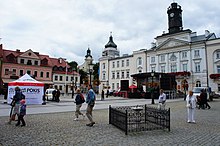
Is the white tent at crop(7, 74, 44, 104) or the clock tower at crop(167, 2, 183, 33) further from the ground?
the clock tower at crop(167, 2, 183, 33)

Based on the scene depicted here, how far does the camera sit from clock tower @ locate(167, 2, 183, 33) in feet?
179

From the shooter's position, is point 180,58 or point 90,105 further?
point 180,58

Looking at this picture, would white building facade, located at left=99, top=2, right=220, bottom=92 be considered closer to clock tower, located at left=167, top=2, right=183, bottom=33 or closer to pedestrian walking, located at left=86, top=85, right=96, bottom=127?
clock tower, located at left=167, top=2, right=183, bottom=33

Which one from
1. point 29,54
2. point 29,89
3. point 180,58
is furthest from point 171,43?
point 29,89

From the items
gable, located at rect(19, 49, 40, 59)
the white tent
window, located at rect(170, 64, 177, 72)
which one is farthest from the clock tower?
the white tent

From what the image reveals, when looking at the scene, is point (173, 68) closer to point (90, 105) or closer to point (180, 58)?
point (180, 58)

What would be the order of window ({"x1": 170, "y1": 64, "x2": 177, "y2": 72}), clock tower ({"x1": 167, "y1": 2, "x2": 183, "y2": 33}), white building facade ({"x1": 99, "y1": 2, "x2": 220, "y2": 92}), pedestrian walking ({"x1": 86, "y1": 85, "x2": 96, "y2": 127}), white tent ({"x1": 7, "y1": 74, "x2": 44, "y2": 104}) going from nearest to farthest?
pedestrian walking ({"x1": 86, "y1": 85, "x2": 96, "y2": 127}) → white tent ({"x1": 7, "y1": 74, "x2": 44, "y2": 104}) → white building facade ({"x1": 99, "y1": 2, "x2": 220, "y2": 92}) → window ({"x1": 170, "y1": 64, "x2": 177, "y2": 72}) → clock tower ({"x1": 167, "y1": 2, "x2": 183, "y2": 33})

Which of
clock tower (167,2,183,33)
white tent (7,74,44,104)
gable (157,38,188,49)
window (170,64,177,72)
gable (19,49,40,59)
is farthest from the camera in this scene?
gable (19,49,40,59)

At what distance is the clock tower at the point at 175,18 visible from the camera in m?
54.5

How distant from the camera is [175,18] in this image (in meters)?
55.1

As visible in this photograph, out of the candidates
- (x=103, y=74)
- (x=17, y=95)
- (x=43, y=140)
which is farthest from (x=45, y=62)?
(x=43, y=140)

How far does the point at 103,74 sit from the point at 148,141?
68.1 m

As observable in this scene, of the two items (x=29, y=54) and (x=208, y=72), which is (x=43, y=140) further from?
(x=29, y=54)

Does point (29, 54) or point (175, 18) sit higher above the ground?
point (175, 18)
